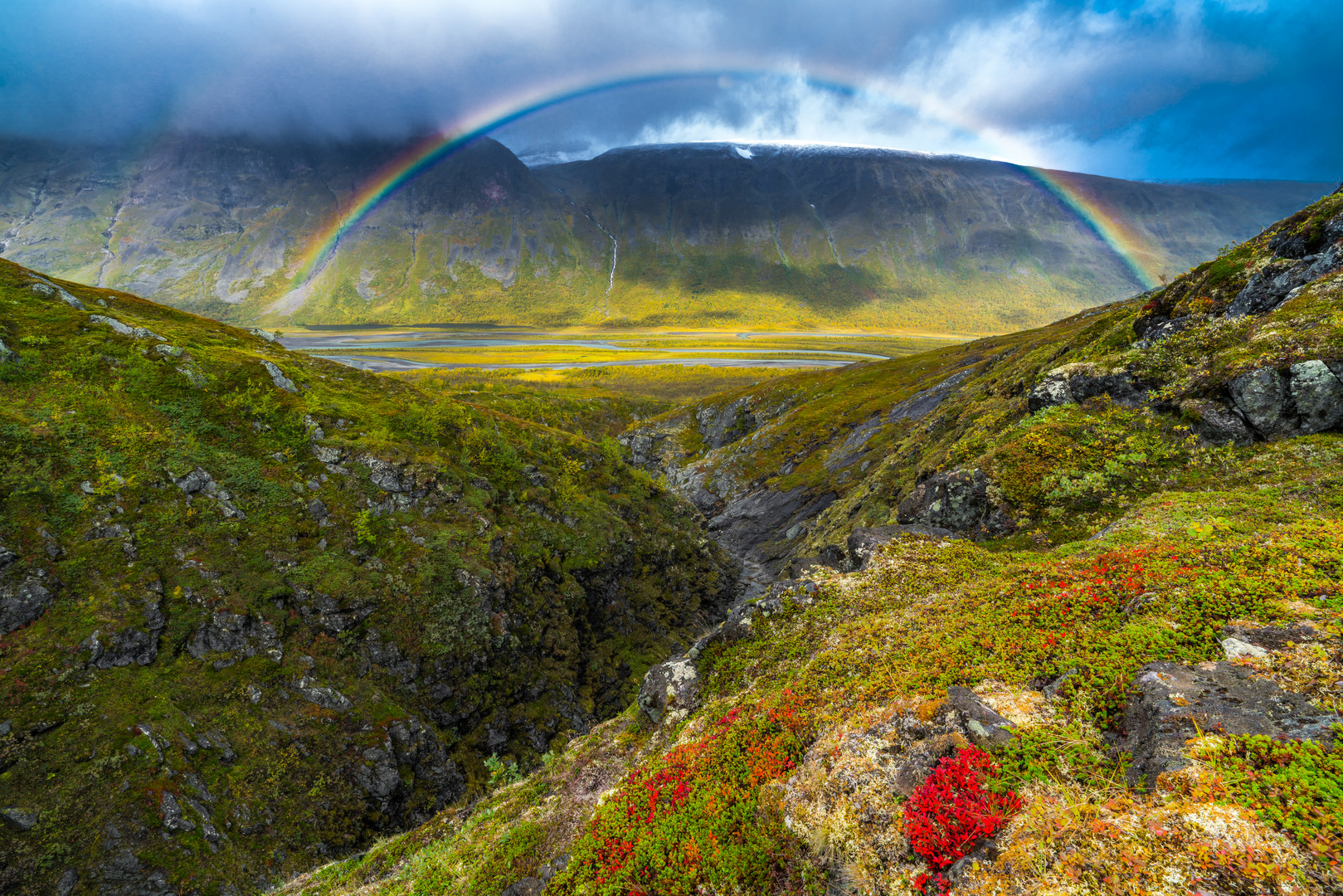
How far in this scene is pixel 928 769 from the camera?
809 centimetres

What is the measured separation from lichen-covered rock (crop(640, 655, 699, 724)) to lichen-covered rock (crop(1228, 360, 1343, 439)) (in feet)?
70.6

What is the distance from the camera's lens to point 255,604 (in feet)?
67.6

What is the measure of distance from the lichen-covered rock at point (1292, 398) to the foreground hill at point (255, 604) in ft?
98.0

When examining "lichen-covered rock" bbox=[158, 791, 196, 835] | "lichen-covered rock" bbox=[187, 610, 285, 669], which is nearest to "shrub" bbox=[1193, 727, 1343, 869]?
"lichen-covered rock" bbox=[158, 791, 196, 835]

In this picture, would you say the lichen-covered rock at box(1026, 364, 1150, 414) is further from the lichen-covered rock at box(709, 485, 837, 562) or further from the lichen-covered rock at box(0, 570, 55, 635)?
the lichen-covered rock at box(0, 570, 55, 635)

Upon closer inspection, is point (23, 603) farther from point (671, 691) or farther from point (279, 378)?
point (671, 691)

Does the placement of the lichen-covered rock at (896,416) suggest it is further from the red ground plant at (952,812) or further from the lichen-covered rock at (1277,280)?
the red ground plant at (952,812)

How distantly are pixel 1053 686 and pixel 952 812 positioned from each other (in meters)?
3.57

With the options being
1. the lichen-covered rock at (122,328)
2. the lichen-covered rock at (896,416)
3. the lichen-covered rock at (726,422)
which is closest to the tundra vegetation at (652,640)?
the lichen-covered rock at (122,328)

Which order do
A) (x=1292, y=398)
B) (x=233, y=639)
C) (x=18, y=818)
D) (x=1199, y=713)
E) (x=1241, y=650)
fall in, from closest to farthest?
(x=1199, y=713) → (x=1241, y=650) → (x=18, y=818) → (x=1292, y=398) → (x=233, y=639)

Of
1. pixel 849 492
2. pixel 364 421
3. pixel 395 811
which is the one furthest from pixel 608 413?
pixel 395 811

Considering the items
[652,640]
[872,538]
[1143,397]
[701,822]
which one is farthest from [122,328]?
[1143,397]

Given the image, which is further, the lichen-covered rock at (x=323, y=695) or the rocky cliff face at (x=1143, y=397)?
the lichen-covered rock at (x=323, y=695)

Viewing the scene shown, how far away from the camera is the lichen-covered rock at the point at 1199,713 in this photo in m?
6.45
